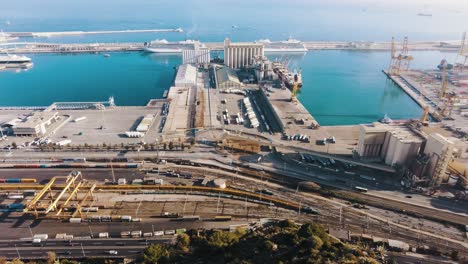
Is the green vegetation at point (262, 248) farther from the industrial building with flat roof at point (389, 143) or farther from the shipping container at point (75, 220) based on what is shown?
the industrial building with flat roof at point (389, 143)

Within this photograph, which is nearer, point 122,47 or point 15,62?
point 15,62

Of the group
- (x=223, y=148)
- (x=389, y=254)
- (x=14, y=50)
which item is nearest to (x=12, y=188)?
(x=223, y=148)

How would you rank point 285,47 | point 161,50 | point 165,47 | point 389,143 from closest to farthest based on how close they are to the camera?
point 389,143 < point 161,50 < point 165,47 < point 285,47

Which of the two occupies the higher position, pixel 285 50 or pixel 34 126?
pixel 285 50

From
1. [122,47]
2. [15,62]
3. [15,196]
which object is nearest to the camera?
[15,196]

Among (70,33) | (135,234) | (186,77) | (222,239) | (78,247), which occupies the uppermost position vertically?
(70,33)

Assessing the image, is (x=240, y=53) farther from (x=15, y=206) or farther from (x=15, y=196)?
(x=15, y=206)

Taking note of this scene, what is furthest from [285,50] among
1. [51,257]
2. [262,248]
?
[51,257]
